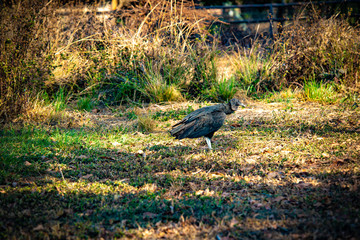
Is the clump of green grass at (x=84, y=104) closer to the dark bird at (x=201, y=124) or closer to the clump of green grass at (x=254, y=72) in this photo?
the dark bird at (x=201, y=124)

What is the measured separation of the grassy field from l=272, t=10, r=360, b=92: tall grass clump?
6.76 feet

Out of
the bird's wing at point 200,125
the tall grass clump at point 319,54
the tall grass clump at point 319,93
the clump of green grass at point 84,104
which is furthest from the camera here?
the tall grass clump at point 319,54

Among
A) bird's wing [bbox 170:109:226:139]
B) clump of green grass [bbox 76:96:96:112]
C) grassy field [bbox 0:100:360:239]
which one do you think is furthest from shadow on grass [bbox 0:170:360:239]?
clump of green grass [bbox 76:96:96:112]

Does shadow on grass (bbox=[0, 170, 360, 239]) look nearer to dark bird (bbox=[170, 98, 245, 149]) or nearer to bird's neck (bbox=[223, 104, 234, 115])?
dark bird (bbox=[170, 98, 245, 149])

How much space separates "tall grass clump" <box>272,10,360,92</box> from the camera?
326 inches

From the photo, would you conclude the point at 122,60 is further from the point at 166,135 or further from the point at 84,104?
the point at 166,135

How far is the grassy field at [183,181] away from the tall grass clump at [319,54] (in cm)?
206

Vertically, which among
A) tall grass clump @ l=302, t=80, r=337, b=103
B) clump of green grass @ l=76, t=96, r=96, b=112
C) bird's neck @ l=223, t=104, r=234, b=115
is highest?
bird's neck @ l=223, t=104, r=234, b=115

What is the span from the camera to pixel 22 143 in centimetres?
537

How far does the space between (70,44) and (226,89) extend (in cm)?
462

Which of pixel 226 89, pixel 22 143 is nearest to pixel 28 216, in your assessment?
pixel 22 143

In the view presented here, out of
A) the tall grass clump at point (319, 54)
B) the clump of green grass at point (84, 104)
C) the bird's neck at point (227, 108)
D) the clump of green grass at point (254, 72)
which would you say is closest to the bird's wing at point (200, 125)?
the bird's neck at point (227, 108)

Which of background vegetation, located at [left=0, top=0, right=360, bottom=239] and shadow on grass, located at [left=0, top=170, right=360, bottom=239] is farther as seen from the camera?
background vegetation, located at [left=0, top=0, right=360, bottom=239]

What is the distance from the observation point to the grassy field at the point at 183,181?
120 inches
